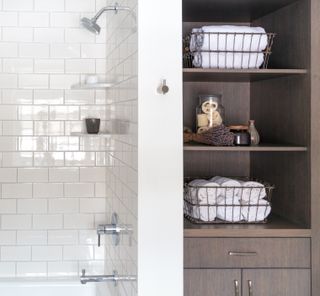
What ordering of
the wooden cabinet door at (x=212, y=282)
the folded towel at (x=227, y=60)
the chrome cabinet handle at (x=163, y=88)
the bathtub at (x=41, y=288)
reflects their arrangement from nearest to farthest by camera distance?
the chrome cabinet handle at (x=163, y=88) < the wooden cabinet door at (x=212, y=282) < the folded towel at (x=227, y=60) < the bathtub at (x=41, y=288)

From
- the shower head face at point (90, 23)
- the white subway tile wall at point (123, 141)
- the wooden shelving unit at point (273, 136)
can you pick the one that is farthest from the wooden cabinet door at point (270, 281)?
the shower head face at point (90, 23)

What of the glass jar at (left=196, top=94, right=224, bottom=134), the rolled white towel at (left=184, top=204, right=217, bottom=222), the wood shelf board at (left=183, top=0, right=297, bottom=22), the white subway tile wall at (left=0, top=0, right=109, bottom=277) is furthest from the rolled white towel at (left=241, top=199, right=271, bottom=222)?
the white subway tile wall at (left=0, top=0, right=109, bottom=277)

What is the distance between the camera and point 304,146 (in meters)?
2.11

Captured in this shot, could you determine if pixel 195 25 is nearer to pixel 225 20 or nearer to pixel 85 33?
pixel 225 20

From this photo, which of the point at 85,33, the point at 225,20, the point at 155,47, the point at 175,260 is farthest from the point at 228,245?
the point at 85,33

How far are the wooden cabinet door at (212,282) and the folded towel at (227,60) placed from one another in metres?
0.86

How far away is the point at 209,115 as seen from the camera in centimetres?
230

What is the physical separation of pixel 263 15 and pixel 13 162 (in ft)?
5.34

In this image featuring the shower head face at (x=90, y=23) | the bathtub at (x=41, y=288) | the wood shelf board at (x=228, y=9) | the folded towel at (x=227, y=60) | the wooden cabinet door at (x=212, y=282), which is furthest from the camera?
the bathtub at (x=41, y=288)

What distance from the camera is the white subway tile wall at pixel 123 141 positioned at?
1.89 meters

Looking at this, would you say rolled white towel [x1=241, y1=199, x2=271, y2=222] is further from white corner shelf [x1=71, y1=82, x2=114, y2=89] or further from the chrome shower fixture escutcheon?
white corner shelf [x1=71, y1=82, x2=114, y2=89]

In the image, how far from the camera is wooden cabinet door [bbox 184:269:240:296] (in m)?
2.04

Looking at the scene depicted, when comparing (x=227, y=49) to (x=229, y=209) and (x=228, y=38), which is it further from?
(x=229, y=209)

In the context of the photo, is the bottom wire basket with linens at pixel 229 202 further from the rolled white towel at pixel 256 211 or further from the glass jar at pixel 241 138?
the glass jar at pixel 241 138
